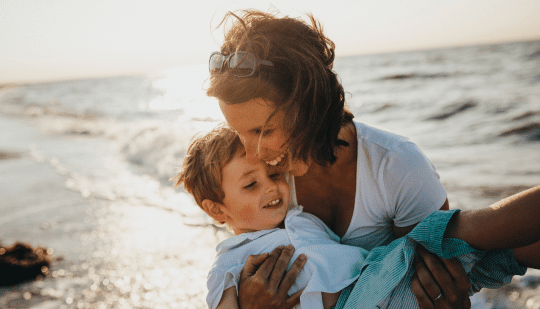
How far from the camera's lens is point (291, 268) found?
2000 millimetres

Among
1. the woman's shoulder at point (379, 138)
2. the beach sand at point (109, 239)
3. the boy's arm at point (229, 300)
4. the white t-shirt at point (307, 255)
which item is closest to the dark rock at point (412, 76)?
the beach sand at point (109, 239)

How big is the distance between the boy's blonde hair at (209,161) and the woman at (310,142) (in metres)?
0.30

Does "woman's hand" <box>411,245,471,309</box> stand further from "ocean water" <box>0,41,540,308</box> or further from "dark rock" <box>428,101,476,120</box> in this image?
"dark rock" <box>428,101,476,120</box>

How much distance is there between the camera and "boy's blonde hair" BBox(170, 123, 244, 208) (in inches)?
93.7

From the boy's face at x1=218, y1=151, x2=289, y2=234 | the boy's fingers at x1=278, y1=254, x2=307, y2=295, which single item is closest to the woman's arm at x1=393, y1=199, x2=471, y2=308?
the boy's fingers at x1=278, y1=254, x2=307, y2=295

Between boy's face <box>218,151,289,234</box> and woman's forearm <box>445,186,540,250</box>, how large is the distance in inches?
40.6

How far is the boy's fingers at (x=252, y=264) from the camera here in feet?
6.72

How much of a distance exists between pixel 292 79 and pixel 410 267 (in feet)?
3.41

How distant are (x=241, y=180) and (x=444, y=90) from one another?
13.4 m

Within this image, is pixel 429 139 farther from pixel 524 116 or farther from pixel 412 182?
pixel 412 182

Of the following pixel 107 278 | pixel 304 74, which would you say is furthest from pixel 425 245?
pixel 107 278

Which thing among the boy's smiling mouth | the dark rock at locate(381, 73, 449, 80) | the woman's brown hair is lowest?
the dark rock at locate(381, 73, 449, 80)

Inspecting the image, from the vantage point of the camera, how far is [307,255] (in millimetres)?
2055

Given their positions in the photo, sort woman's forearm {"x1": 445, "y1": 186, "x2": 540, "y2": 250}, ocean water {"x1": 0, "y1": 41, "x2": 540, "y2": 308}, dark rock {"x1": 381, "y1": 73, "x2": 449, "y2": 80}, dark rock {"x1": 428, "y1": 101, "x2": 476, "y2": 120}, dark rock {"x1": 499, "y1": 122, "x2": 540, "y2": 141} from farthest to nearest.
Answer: dark rock {"x1": 381, "y1": 73, "x2": 449, "y2": 80}
dark rock {"x1": 428, "y1": 101, "x2": 476, "y2": 120}
dark rock {"x1": 499, "y1": 122, "x2": 540, "y2": 141}
ocean water {"x1": 0, "y1": 41, "x2": 540, "y2": 308}
woman's forearm {"x1": 445, "y1": 186, "x2": 540, "y2": 250}
